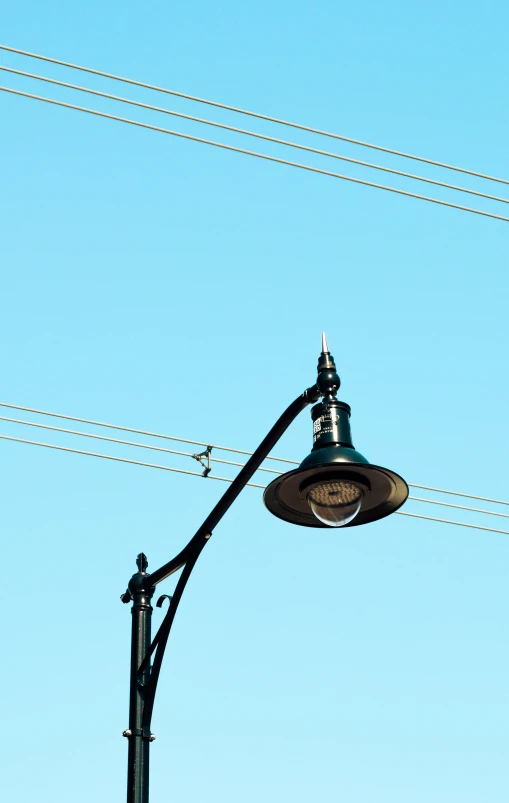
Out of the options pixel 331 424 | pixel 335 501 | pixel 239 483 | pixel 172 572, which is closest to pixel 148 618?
pixel 172 572

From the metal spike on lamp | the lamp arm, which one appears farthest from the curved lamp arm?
the metal spike on lamp

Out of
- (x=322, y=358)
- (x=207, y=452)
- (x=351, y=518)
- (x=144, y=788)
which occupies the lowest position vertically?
(x=144, y=788)

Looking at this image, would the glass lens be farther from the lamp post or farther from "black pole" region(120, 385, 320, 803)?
"black pole" region(120, 385, 320, 803)

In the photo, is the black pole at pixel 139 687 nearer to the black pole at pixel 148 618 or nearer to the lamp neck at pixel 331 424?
the black pole at pixel 148 618

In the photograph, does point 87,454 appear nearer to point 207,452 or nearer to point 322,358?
point 207,452

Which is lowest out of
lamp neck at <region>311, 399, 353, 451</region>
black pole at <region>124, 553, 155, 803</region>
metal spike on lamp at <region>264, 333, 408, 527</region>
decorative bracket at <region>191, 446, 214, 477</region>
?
black pole at <region>124, 553, 155, 803</region>

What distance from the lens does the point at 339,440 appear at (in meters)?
5.05

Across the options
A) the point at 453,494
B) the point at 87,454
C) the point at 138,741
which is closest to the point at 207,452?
the point at 87,454

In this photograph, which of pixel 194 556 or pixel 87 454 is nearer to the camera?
pixel 194 556

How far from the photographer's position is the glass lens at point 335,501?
16.6ft

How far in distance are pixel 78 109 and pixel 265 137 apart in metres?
1.51

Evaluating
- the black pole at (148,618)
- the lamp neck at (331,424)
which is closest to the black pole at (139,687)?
the black pole at (148,618)

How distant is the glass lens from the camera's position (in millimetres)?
5047

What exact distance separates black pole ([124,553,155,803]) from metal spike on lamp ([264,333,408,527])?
1186 millimetres
